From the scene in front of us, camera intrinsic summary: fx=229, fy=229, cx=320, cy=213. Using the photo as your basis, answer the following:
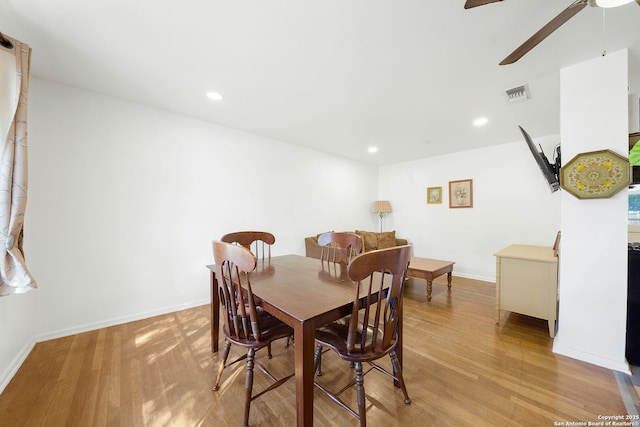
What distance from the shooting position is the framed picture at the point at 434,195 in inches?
180

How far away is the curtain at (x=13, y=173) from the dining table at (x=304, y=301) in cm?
109

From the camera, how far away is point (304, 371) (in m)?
1.03

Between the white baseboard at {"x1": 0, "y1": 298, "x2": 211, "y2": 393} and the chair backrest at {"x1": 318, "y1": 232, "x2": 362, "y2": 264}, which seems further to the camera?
the chair backrest at {"x1": 318, "y1": 232, "x2": 362, "y2": 264}

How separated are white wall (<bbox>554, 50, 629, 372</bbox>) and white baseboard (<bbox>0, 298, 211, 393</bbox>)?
3739 millimetres

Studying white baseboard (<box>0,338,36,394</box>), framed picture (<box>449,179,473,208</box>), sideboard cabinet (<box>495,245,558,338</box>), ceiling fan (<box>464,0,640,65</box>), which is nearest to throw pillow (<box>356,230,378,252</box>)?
framed picture (<box>449,179,473,208</box>)

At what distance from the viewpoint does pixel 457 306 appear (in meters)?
2.91

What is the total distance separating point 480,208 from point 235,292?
4392 mm

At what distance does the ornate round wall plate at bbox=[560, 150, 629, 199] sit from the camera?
168cm

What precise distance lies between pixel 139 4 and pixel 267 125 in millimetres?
1818

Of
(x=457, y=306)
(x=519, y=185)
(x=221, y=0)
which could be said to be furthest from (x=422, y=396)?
(x=519, y=185)

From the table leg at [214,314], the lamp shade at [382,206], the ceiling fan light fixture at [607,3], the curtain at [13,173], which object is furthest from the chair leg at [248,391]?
the lamp shade at [382,206]

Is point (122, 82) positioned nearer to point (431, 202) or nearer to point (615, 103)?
point (615, 103)

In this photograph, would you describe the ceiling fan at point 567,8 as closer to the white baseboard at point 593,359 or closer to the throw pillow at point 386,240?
the white baseboard at point 593,359

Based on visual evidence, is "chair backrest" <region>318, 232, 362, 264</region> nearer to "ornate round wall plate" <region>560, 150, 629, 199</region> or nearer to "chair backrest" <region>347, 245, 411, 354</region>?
"chair backrest" <region>347, 245, 411, 354</region>
